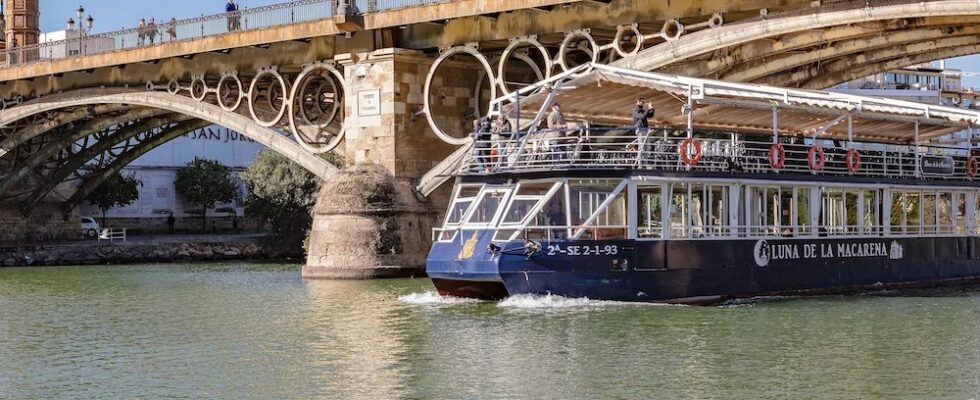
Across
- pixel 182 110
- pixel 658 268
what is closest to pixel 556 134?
pixel 658 268

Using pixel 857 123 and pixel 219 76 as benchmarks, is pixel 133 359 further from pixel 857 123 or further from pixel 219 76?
pixel 219 76

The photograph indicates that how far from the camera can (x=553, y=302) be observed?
101 ft

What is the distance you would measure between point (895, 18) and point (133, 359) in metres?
18.6

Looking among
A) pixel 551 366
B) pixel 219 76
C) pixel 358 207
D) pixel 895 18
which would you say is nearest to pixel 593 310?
pixel 551 366

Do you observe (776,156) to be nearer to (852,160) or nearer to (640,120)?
(852,160)

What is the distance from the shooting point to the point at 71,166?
2785 inches

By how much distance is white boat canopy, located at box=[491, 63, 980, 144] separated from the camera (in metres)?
33.3

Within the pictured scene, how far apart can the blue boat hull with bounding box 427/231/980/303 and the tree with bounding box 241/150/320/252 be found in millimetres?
33771

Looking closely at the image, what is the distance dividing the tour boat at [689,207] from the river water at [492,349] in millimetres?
754

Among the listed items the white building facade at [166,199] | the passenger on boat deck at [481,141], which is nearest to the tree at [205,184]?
the white building facade at [166,199]

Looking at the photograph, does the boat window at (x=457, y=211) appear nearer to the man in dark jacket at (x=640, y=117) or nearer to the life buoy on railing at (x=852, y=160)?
the man in dark jacket at (x=640, y=117)

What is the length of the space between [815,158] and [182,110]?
1060 inches

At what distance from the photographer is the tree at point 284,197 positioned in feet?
219

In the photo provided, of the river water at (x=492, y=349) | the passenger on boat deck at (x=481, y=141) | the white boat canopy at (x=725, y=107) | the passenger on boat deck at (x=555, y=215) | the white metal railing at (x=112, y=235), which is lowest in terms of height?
the river water at (x=492, y=349)
